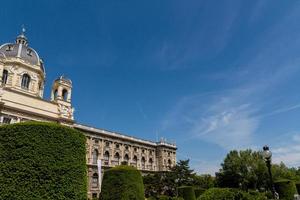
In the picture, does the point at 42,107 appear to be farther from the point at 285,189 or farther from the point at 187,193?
the point at 285,189

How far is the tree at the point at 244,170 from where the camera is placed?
5528 cm

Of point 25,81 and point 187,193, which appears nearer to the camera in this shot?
point 187,193

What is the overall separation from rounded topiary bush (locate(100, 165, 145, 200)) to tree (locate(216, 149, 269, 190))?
4256 centimetres

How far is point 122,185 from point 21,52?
41121mm

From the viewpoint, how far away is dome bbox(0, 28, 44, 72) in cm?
4913

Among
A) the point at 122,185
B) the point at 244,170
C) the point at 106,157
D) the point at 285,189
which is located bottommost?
the point at 122,185

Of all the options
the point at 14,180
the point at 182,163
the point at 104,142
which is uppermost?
the point at 104,142

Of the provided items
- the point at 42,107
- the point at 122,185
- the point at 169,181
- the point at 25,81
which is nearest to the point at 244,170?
the point at 169,181

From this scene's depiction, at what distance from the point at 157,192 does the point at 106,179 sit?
31513 millimetres

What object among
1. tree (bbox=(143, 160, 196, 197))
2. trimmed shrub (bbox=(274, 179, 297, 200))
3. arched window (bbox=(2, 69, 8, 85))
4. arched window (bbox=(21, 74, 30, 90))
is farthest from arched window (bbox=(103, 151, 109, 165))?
trimmed shrub (bbox=(274, 179, 297, 200))

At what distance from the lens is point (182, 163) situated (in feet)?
167

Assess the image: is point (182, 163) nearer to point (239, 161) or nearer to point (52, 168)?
point (239, 161)

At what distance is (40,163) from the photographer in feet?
33.6

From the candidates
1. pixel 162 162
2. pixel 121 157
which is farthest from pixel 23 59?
pixel 162 162
